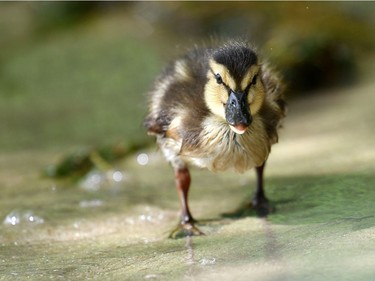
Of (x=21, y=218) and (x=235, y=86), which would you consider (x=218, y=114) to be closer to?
(x=235, y=86)

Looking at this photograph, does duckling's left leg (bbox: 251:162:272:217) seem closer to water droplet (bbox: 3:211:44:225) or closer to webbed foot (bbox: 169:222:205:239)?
webbed foot (bbox: 169:222:205:239)

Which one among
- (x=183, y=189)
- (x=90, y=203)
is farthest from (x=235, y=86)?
(x=90, y=203)

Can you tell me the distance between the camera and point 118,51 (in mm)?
9578

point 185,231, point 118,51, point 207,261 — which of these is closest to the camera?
point 207,261

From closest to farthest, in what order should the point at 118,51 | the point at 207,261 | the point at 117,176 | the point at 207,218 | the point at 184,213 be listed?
the point at 207,261 < the point at 184,213 < the point at 207,218 < the point at 117,176 < the point at 118,51

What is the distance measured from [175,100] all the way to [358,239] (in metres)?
1.40

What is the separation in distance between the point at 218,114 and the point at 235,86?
216mm

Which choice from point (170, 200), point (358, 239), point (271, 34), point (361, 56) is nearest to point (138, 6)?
point (271, 34)

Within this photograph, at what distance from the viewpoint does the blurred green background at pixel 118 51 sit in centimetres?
729

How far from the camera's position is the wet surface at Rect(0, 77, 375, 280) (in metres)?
3.07

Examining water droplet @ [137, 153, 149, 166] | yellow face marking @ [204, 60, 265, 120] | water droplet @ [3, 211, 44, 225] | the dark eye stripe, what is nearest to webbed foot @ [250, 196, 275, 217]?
yellow face marking @ [204, 60, 265, 120]

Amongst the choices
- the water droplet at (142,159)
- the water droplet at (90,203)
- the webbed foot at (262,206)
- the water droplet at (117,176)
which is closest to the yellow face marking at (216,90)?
the webbed foot at (262,206)

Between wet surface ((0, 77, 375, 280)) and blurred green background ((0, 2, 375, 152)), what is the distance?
1082mm

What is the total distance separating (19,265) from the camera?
3.49 meters
